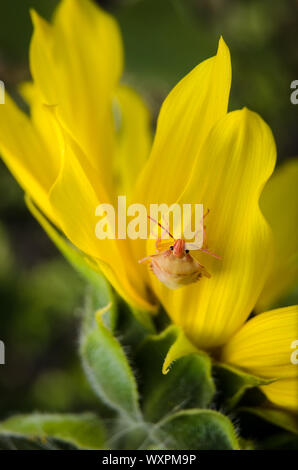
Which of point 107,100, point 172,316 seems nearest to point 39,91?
point 107,100

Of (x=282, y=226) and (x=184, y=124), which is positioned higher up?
(x=184, y=124)

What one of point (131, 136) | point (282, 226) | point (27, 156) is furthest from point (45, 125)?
point (282, 226)

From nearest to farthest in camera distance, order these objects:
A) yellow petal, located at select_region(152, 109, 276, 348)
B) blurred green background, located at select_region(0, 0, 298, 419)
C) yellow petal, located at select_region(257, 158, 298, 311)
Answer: yellow petal, located at select_region(152, 109, 276, 348) < yellow petal, located at select_region(257, 158, 298, 311) < blurred green background, located at select_region(0, 0, 298, 419)

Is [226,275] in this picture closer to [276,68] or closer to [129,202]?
[129,202]

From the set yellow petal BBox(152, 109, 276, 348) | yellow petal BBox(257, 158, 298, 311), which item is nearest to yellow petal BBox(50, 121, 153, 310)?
yellow petal BBox(152, 109, 276, 348)

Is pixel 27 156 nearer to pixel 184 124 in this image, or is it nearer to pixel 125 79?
pixel 184 124

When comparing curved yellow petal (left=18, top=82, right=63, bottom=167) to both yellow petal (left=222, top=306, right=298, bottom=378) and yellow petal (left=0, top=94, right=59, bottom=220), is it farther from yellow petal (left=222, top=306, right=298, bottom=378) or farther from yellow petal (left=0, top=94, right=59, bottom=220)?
yellow petal (left=222, top=306, right=298, bottom=378)
